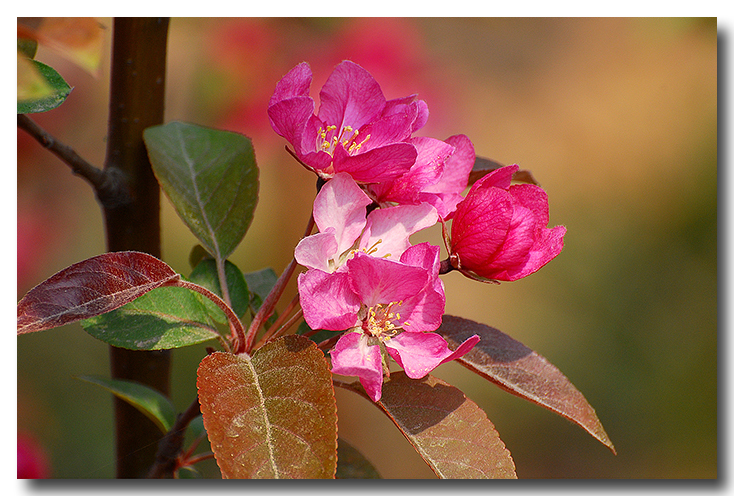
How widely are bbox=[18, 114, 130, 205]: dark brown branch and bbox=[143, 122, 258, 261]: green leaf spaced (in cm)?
6

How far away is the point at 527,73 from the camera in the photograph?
65.3 inches

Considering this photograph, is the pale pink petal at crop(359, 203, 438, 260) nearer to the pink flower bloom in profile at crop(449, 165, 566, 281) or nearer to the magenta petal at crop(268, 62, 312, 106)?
the pink flower bloom in profile at crop(449, 165, 566, 281)

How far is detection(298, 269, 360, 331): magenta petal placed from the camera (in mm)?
459

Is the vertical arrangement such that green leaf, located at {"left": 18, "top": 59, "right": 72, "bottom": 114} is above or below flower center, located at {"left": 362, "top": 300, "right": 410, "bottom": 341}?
above

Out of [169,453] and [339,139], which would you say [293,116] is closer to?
[339,139]

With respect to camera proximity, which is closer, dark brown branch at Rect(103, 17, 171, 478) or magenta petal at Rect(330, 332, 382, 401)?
magenta petal at Rect(330, 332, 382, 401)

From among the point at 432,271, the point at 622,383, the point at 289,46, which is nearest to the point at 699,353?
the point at 622,383

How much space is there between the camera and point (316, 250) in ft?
1.58

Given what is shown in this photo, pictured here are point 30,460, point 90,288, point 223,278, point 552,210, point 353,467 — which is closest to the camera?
point 90,288

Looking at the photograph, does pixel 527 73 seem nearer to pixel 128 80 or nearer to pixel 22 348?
pixel 128 80

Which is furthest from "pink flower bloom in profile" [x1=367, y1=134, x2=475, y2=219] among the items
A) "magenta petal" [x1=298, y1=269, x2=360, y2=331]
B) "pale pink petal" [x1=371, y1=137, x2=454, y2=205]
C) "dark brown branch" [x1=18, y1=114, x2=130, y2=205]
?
"dark brown branch" [x1=18, y1=114, x2=130, y2=205]

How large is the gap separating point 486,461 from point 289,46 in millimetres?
1259

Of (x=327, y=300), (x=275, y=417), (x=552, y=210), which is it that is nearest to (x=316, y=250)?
(x=327, y=300)

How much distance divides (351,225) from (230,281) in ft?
0.86
